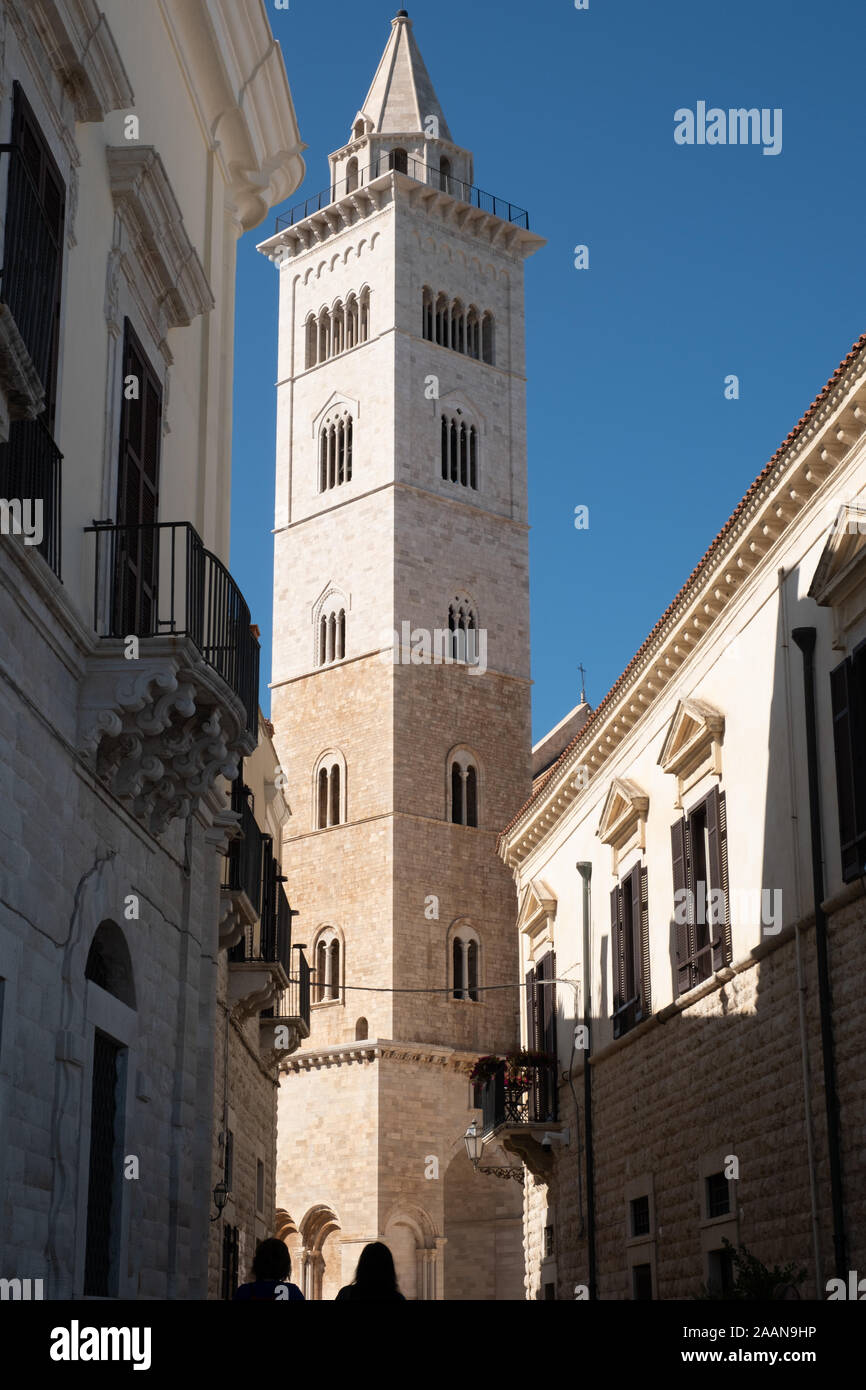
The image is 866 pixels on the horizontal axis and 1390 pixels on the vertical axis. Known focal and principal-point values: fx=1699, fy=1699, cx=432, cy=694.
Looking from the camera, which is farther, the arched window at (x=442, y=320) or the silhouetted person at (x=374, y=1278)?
the arched window at (x=442, y=320)

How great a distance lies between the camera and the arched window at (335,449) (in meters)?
49.1

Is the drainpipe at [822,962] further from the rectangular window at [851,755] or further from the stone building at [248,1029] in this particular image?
the stone building at [248,1029]

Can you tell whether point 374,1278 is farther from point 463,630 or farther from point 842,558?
point 463,630

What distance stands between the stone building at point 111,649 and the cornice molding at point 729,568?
496cm

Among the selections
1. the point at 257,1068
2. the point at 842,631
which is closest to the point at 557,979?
the point at 257,1068

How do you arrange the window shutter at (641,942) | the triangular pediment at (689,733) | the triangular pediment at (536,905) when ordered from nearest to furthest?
the triangular pediment at (689,733) → the window shutter at (641,942) → the triangular pediment at (536,905)

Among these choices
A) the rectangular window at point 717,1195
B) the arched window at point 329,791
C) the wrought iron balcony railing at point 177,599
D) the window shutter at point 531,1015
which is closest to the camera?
the wrought iron balcony railing at point 177,599

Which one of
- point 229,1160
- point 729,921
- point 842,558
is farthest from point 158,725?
point 229,1160

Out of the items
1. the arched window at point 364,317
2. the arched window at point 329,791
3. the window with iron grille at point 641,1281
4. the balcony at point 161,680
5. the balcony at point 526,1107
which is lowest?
the window with iron grille at point 641,1281

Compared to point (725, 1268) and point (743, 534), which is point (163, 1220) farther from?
point (743, 534)

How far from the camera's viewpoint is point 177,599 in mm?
12859

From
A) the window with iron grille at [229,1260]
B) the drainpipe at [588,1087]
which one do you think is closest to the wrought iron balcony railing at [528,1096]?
the drainpipe at [588,1087]

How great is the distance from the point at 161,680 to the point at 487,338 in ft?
141

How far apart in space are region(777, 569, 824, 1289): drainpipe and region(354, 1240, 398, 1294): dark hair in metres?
7.67
